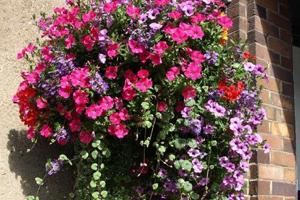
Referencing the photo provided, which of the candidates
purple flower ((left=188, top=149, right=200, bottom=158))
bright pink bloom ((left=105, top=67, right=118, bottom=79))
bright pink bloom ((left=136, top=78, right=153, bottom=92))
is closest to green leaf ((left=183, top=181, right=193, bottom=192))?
purple flower ((left=188, top=149, right=200, bottom=158))

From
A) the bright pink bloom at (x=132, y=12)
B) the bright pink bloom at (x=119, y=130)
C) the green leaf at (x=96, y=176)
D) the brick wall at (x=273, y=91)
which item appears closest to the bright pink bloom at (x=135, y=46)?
the bright pink bloom at (x=132, y=12)

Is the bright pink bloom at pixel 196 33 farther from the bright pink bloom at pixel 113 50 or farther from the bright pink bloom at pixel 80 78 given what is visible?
the bright pink bloom at pixel 80 78

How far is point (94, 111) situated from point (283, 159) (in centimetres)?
132

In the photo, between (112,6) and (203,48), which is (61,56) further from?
(203,48)

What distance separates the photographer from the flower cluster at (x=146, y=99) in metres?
1.87

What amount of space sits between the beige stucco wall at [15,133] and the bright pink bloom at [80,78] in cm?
56

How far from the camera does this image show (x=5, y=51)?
2256mm

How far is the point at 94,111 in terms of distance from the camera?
1.83 meters

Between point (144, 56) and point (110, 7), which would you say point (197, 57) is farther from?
point (110, 7)

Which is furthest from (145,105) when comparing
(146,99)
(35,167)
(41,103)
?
(35,167)

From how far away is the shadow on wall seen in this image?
7.07 ft

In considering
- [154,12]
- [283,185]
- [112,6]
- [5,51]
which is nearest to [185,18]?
[154,12]

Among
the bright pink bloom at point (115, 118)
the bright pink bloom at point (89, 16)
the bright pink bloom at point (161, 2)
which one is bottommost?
the bright pink bloom at point (115, 118)

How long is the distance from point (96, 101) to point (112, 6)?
16.8 inches
